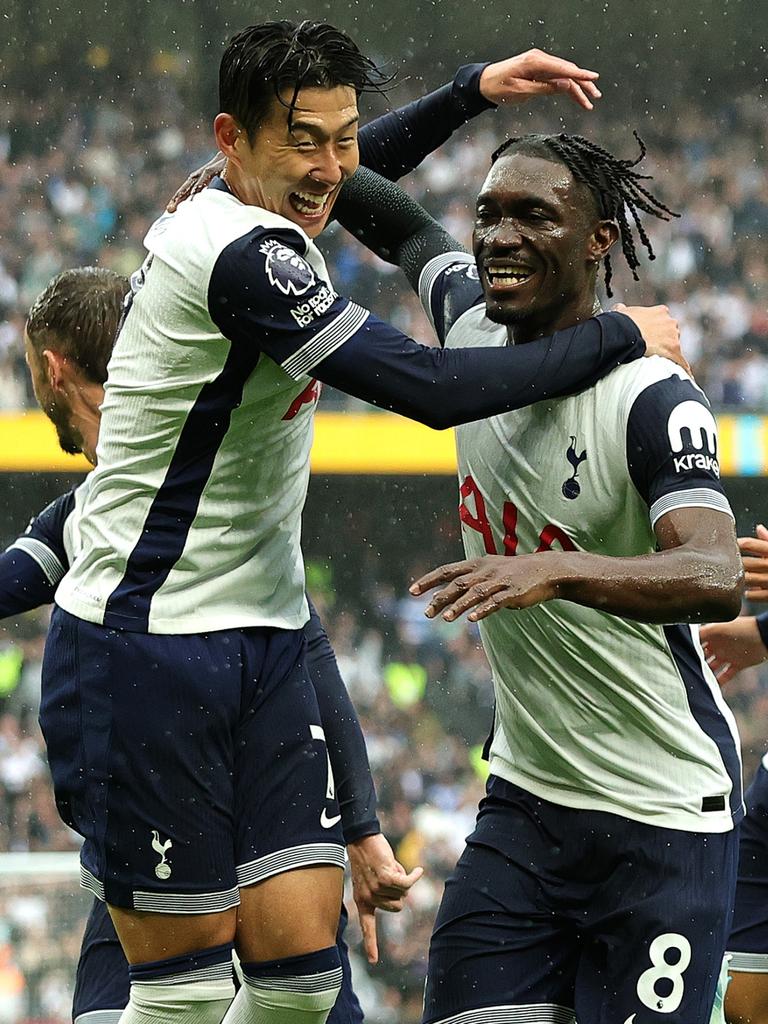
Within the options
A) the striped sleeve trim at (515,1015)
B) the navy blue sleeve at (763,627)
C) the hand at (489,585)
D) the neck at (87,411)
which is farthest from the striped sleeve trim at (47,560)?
the navy blue sleeve at (763,627)

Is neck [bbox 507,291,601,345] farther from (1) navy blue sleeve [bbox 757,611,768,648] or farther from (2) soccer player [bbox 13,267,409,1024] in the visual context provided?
(1) navy blue sleeve [bbox 757,611,768,648]

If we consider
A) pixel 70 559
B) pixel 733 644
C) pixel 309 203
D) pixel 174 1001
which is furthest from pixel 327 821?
pixel 733 644

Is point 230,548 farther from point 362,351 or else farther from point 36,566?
point 36,566

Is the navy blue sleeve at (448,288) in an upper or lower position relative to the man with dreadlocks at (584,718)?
upper

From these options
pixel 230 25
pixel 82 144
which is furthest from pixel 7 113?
pixel 230 25

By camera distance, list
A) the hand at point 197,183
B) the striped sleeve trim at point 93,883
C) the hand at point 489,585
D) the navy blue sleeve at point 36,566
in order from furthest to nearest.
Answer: the navy blue sleeve at point 36,566 < the hand at point 197,183 < the striped sleeve trim at point 93,883 < the hand at point 489,585

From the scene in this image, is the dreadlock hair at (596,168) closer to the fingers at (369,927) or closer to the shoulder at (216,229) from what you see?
the shoulder at (216,229)

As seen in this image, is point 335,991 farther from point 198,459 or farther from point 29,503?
point 29,503

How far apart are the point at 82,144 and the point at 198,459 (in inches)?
360

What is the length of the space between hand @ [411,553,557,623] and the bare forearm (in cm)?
3

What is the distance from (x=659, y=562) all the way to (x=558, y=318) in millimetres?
580

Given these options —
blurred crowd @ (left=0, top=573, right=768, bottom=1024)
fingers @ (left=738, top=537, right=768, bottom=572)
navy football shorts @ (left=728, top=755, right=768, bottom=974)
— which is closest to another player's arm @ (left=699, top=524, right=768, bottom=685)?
fingers @ (left=738, top=537, right=768, bottom=572)

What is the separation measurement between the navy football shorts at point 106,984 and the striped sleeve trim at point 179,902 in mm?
452

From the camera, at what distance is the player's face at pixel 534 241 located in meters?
2.62
